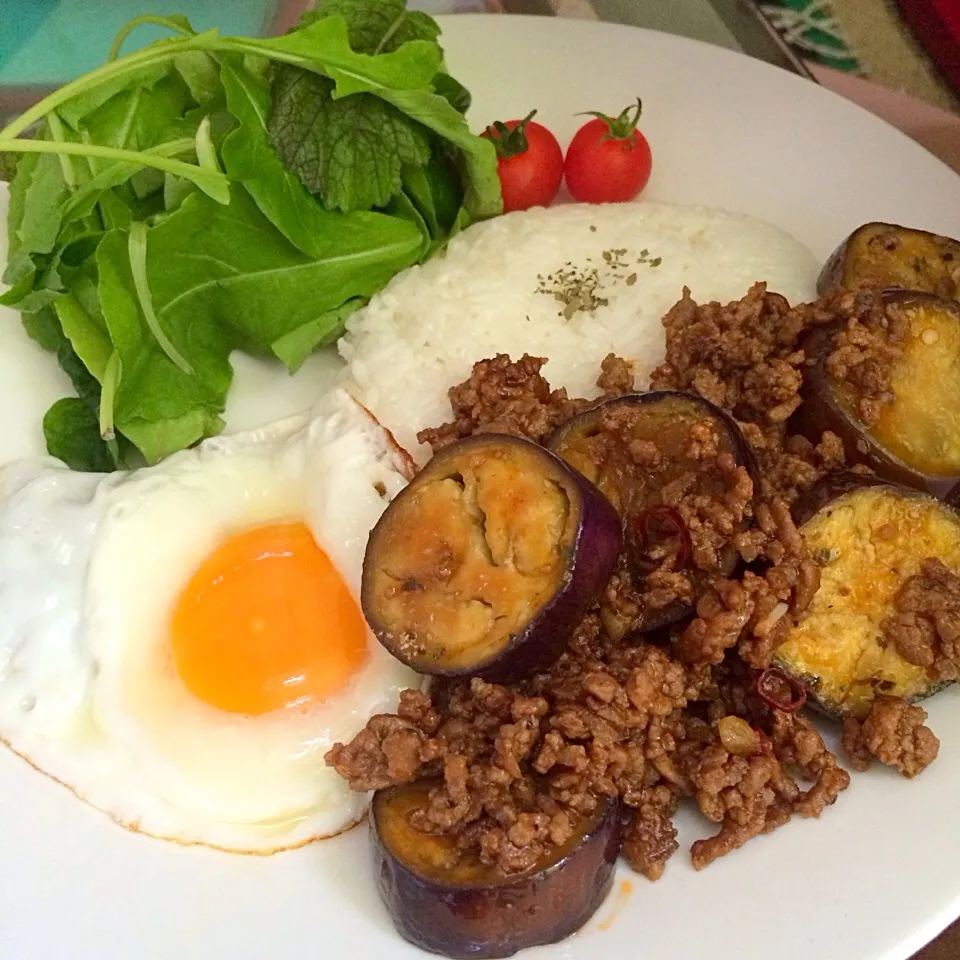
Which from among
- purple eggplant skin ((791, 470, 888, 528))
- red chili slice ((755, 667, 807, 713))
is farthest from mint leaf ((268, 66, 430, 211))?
red chili slice ((755, 667, 807, 713))

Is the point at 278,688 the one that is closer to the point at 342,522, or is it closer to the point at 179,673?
the point at 179,673

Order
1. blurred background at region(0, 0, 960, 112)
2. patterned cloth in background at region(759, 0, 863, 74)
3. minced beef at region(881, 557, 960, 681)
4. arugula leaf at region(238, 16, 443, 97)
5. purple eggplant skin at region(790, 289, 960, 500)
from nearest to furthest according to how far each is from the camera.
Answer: minced beef at region(881, 557, 960, 681) < purple eggplant skin at region(790, 289, 960, 500) < arugula leaf at region(238, 16, 443, 97) < blurred background at region(0, 0, 960, 112) < patterned cloth in background at region(759, 0, 863, 74)

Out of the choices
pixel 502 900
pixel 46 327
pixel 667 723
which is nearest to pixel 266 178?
pixel 46 327

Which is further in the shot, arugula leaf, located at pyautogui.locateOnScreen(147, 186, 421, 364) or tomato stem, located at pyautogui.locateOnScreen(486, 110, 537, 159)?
tomato stem, located at pyautogui.locateOnScreen(486, 110, 537, 159)

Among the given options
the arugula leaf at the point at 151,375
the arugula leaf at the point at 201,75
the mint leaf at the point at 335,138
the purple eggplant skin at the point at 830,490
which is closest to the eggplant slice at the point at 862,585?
the purple eggplant skin at the point at 830,490

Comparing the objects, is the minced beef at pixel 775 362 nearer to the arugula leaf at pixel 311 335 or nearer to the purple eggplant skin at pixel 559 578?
the purple eggplant skin at pixel 559 578

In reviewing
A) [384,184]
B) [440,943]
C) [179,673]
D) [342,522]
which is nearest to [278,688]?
[179,673]

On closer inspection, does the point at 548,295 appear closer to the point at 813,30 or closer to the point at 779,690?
the point at 779,690

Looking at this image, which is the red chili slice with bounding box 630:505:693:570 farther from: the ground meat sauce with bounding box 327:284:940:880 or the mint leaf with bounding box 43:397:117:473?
the mint leaf with bounding box 43:397:117:473
